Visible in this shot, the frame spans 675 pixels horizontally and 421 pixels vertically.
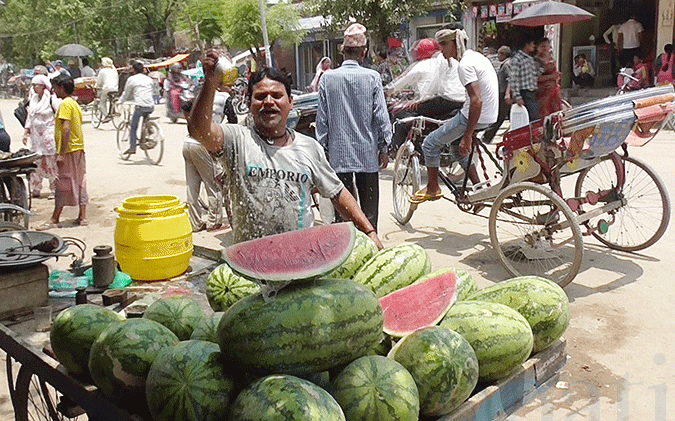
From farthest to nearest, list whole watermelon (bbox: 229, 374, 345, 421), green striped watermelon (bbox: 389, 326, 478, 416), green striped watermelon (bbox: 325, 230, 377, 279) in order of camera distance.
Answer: green striped watermelon (bbox: 325, 230, 377, 279) → green striped watermelon (bbox: 389, 326, 478, 416) → whole watermelon (bbox: 229, 374, 345, 421)

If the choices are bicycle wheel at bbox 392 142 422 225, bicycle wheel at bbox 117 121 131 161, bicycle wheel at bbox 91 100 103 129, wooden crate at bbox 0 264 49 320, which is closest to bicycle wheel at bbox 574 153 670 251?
bicycle wheel at bbox 392 142 422 225

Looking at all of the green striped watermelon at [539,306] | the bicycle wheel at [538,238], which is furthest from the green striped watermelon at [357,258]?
the bicycle wheel at [538,238]

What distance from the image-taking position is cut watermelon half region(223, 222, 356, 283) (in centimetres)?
172

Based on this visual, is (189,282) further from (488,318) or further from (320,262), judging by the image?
(488,318)

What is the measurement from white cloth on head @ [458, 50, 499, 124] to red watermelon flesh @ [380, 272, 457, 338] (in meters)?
4.00

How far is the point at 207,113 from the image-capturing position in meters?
2.76

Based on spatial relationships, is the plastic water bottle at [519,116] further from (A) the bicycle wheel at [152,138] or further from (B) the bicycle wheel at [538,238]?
(A) the bicycle wheel at [152,138]

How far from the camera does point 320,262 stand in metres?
1.84

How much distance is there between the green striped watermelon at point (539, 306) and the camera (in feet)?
6.74

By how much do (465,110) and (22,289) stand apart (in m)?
4.25

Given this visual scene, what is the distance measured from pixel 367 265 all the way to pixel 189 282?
A: 1437 millimetres

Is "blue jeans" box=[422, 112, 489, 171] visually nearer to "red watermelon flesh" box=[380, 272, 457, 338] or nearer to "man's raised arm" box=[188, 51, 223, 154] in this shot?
"man's raised arm" box=[188, 51, 223, 154]

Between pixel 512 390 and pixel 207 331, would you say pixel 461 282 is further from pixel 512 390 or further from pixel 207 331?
pixel 207 331

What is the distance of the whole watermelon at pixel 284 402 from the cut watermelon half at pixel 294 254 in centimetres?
28
